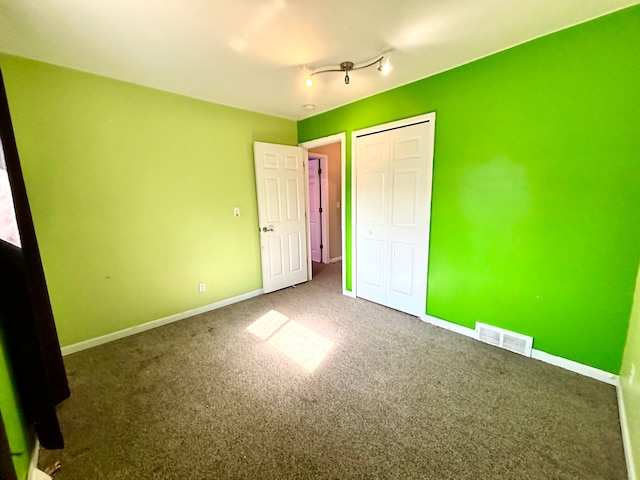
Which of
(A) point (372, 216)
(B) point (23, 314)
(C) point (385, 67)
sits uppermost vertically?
(C) point (385, 67)

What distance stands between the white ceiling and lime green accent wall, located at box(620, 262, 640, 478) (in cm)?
193

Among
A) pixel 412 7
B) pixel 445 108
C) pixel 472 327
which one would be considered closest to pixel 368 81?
pixel 445 108

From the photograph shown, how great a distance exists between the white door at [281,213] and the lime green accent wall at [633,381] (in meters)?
3.34

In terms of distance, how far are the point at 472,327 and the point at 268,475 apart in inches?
83.9

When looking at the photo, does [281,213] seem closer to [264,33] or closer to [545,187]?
[264,33]

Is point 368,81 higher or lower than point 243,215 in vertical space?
higher

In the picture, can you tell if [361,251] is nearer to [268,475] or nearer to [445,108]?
[445,108]

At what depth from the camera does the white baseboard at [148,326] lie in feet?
7.89

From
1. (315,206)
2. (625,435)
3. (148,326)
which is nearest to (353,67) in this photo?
(315,206)

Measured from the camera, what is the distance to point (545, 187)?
2.00 m

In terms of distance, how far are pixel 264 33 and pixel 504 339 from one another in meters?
3.10

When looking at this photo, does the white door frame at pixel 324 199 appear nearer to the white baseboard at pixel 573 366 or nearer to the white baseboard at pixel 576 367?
the white baseboard at pixel 573 366

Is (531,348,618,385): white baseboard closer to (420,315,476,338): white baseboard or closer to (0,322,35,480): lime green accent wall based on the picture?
(420,315,476,338): white baseboard

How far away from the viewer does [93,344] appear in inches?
97.7
